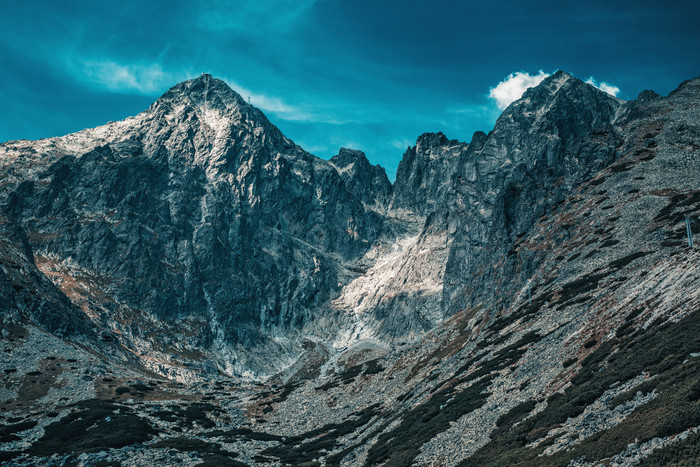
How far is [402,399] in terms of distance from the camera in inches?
2869

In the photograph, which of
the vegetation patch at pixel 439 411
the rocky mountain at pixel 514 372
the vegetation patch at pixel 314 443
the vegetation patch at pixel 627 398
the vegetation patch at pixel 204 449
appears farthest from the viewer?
the vegetation patch at pixel 314 443

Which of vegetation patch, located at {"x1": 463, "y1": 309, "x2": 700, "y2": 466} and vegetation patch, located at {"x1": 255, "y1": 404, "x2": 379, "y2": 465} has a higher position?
vegetation patch, located at {"x1": 463, "y1": 309, "x2": 700, "y2": 466}

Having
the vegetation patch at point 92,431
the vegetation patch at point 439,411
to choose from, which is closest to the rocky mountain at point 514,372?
the vegetation patch at point 439,411

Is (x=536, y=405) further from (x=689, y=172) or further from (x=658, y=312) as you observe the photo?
(x=689, y=172)

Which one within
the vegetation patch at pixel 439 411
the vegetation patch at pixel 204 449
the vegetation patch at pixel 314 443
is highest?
the vegetation patch at pixel 204 449

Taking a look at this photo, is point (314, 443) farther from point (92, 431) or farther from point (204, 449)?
point (92, 431)

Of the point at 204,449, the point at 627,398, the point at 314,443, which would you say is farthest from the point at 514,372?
the point at 204,449

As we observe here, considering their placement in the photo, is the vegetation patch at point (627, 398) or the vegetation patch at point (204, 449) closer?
the vegetation patch at point (627, 398)

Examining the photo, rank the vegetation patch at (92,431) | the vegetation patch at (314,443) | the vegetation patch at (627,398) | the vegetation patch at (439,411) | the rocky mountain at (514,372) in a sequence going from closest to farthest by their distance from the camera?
the vegetation patch at (627,398)
the rocky mountain at (514,372)
the vegetation patch at (439,411)
the vegetation patch at (314,443)
the vegetation patch at (92,431)

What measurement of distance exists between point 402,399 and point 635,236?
41254 millimetres

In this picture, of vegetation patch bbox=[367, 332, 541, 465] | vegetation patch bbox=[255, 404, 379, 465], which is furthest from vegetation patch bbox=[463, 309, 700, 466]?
vegetation patch bbox=[255, 404, 379, 465]

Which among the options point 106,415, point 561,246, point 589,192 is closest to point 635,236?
point 561,246

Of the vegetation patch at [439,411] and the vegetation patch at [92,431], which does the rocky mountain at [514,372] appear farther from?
the vegetation patch at [92,431]

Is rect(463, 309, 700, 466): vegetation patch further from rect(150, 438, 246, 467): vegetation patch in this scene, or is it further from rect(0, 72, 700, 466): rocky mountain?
rect(150, 438, 246, 467): vegetation patch
